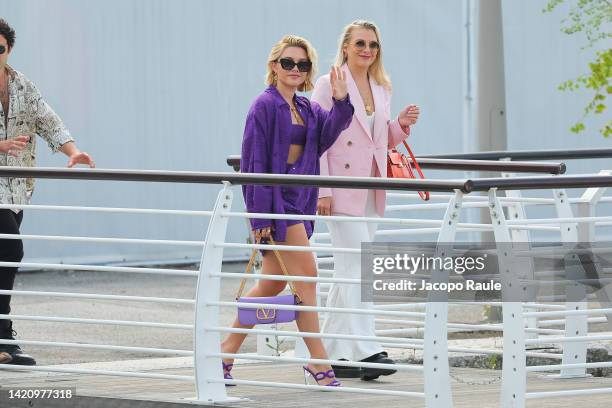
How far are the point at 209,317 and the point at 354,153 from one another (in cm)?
148

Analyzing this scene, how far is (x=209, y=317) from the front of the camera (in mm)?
7242

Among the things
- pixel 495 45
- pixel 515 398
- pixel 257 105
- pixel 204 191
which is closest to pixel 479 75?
pixel 495 45

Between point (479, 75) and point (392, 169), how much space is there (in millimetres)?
5491

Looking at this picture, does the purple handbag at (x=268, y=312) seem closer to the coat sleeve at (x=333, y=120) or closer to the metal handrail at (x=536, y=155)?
the coat sleeve at (x=333, y=120)

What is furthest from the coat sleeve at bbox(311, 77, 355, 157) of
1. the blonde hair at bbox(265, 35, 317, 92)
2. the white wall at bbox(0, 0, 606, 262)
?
the white wall at bbox(0, 0, 606, 262)

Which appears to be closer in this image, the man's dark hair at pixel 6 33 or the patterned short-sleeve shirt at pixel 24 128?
the patterned short-sleeve shirt at pixel 24 128

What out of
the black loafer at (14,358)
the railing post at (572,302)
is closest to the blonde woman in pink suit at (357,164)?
the railing post at (572,302)

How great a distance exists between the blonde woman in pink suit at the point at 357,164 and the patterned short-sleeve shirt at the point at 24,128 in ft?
5.39

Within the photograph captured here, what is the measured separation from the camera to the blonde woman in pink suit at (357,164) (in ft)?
27.0

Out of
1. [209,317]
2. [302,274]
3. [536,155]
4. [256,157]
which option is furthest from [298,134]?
[536,155]

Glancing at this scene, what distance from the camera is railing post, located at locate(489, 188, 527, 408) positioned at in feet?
21.3

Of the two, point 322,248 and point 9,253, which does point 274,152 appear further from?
point 9,253

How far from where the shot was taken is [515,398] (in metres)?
6.49

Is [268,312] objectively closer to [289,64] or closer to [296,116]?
[296,116]
